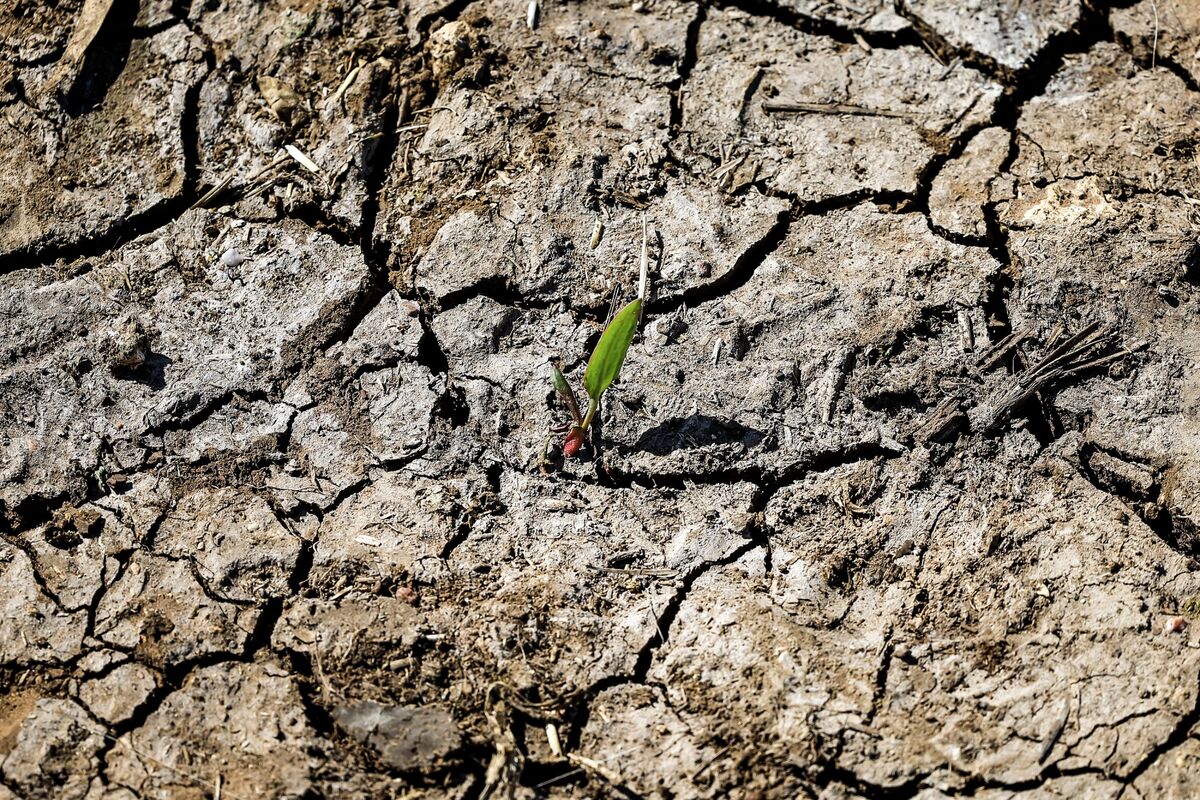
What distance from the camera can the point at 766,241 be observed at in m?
2.49

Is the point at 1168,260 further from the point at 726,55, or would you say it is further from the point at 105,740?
the point at 105,740

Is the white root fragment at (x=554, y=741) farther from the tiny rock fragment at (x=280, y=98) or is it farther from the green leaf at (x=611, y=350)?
the tiny rock fragment at (x=280, y=98)

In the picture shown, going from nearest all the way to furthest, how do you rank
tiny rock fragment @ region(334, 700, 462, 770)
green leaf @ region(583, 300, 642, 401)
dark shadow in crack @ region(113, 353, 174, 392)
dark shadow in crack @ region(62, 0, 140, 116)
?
tiny rock fragment @ region(334, 700, 462, 770), green leaf @ region(583, 300, 642, 401), dark shadow in crack @ region(113, 353, 174, 392), dark shadow in crack @ region(62, 0, 140, 116)

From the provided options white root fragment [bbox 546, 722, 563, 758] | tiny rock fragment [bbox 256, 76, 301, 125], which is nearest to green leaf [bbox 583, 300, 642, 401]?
white root fragment [bbox 546, 722, 563, 758]

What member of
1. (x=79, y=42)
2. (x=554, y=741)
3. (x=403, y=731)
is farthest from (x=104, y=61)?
(x=554, y=741)

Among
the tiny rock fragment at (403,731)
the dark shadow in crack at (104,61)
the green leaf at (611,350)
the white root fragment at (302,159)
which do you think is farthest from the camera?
the dark shadow in crack at (104,61)

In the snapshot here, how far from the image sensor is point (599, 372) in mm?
2182

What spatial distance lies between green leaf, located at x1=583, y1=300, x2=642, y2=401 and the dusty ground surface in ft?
0.38

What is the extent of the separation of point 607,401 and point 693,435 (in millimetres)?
219

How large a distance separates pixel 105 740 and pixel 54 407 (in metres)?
0.88

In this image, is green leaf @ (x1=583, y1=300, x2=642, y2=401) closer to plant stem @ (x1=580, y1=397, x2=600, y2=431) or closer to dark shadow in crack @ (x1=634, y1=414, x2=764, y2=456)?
plant stem @ (x1=580, y1=397, x2=600, y2=431)

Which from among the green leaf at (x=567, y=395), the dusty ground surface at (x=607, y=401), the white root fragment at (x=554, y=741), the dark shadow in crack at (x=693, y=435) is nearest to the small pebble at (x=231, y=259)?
the dusty ground surface at (x=607, y=401)

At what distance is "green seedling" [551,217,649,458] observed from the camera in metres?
2.16

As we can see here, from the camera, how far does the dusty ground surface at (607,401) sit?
1.91 meters
